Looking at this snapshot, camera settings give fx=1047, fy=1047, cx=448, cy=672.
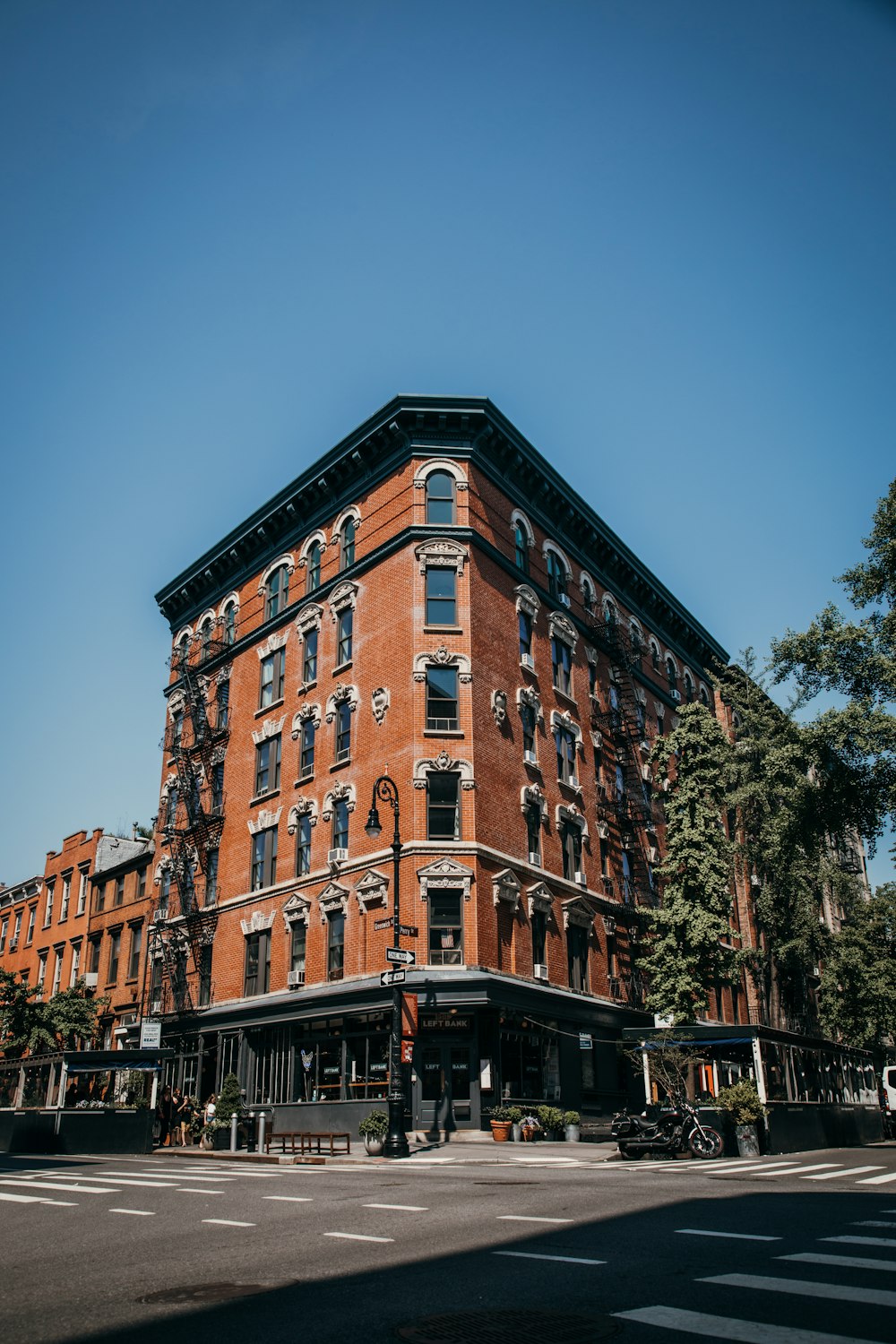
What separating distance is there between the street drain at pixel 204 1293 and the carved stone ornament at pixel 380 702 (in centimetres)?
2720

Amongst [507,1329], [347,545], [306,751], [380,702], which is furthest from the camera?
[347,545]

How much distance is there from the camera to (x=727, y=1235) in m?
9.80

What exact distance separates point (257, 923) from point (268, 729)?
7442 millimetres

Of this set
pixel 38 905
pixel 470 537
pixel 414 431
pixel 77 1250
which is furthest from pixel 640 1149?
pixel 38 905

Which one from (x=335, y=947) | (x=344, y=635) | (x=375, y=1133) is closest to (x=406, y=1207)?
(x=375, y=1133)

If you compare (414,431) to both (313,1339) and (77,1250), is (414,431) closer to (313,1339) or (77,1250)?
(77,1250)

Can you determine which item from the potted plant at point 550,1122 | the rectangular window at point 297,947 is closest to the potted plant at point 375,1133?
the potted plant at point 550,1122

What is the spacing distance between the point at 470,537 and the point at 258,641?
11.7 metres

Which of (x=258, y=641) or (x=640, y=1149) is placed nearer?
(x=640, y=1149)

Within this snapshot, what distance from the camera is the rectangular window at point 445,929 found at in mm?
31125

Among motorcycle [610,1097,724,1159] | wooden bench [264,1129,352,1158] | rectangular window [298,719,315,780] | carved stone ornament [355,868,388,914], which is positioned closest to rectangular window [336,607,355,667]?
rectangular window [298,719,315,780]

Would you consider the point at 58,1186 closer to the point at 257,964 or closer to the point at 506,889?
the point at 506,889

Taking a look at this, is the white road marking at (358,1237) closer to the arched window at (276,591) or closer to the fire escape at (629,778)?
the fire escape at (629,778)

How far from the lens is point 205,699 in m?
46.3
